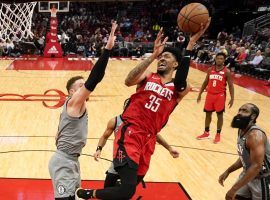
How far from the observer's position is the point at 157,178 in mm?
→ 5477

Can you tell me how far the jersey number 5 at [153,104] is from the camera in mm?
3746

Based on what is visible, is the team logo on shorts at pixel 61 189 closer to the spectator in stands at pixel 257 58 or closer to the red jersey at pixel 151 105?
the red jersey at pixel 151 105

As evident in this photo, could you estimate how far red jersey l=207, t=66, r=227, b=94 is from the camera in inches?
287

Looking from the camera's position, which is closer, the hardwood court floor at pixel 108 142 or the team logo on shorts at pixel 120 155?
the team logo on shorts at pixel 120 155

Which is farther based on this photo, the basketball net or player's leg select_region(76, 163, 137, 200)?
the basketball net

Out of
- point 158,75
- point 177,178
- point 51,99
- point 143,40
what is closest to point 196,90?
point 51,99

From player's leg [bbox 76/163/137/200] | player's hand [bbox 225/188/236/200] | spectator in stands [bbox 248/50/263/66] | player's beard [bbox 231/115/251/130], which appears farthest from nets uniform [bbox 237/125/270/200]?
spectator in stands [bbox 248/50/263/66]

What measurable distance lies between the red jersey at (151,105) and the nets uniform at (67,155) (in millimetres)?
439

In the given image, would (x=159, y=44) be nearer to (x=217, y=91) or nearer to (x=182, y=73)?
(x=182, y=73)

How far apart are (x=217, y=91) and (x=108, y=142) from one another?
6.78ft

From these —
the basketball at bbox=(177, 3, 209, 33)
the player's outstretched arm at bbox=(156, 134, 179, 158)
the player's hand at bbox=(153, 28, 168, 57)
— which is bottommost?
the player's outstretched arm at bbox=(156, 134, 179, 158)

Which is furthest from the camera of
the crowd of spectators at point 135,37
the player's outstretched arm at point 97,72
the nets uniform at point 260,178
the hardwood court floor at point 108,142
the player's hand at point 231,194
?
the crowd of spectators at point 135,37

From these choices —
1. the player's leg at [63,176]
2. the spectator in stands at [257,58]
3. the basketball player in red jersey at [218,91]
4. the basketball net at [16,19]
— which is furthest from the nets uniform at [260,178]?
the basketball net at [16,19]

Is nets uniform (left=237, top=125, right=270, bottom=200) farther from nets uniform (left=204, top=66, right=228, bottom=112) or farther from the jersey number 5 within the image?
nets uniform (left=204, top=66, right=228, bottom=112)
